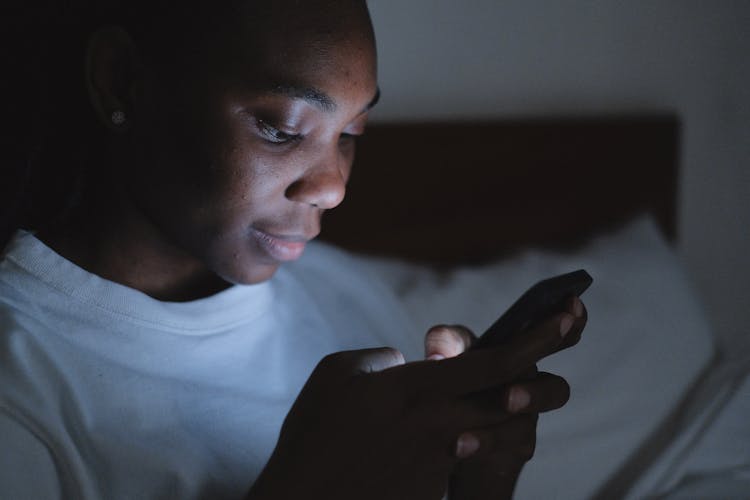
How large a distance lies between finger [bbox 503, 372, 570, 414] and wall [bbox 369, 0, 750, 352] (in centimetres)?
84

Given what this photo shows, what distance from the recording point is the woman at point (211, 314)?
2.06ft

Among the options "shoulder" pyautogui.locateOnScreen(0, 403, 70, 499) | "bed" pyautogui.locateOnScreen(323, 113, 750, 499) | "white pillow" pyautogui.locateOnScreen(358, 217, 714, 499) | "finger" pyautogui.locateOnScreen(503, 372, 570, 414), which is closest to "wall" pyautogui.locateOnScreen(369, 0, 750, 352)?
"bed" pyautogui.locateOnScreen(323, 113, 750, 499)

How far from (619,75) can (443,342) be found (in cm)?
94

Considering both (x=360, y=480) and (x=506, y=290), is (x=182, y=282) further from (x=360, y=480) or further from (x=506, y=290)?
(x=506, y=290)

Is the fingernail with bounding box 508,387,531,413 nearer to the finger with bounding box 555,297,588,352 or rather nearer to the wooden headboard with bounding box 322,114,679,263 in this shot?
the finger with bounding box 555,297,588,352

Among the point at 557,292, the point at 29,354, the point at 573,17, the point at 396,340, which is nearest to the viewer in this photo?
the point at 557,292

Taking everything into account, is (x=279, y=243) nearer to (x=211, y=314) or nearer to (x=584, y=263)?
(x=211, y=314)

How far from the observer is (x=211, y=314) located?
90cm

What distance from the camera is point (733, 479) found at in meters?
0.96

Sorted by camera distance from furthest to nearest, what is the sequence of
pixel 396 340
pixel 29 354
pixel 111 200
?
pixel 396 340
pixel 111 200
pixel 29 354

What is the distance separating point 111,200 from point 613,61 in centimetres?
106

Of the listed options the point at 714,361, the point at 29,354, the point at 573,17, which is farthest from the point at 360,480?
the point at 573,17

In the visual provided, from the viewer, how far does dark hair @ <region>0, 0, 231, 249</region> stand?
0.84 m

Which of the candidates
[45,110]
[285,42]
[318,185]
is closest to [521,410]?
[318,185]
